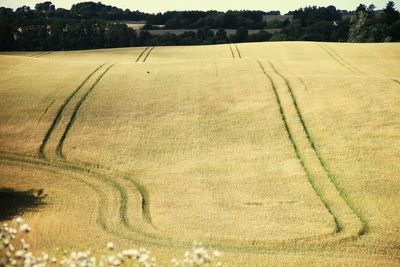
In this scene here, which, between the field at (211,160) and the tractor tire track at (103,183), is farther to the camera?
the tractor tire track at (103,183)

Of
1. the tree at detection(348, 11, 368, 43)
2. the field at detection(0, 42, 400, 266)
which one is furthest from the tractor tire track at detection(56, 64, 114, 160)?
the tree at detection(348, 11, 368, 43)

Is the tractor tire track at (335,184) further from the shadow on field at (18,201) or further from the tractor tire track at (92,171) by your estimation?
the shadow on field at (18,201)

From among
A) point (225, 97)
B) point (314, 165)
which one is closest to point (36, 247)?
point (314, 165)

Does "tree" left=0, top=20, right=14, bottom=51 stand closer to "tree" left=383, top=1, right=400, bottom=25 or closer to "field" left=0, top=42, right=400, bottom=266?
"field" left=0, top=42, right=400, bottom=266

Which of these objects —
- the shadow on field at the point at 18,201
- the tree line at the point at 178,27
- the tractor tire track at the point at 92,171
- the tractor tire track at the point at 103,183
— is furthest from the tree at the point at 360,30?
the shadow on field at the point at 18,201

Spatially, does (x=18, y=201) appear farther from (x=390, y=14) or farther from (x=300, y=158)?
(x=390, y=14)
